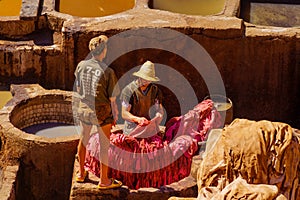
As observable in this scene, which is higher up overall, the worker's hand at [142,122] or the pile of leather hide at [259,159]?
the pile of leather hide at [259,159]

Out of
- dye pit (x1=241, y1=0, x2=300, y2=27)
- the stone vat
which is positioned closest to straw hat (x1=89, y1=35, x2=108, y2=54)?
the stone vat

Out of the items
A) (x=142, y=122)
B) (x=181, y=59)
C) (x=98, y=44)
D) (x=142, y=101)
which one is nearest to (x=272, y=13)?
(x=181, y=59)

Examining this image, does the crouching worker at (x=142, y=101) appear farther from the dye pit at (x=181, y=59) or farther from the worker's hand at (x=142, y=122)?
the dye pit at (x=181, y=59)

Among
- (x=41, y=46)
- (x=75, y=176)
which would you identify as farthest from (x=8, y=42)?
(x=75, y=176)

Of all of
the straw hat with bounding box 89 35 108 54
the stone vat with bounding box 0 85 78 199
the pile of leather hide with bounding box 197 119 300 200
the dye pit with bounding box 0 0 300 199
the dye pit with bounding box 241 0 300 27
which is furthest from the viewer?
A: the dye pit with bounding box 241 0 300 27

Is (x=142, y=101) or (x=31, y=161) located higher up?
(x=142, y=101)

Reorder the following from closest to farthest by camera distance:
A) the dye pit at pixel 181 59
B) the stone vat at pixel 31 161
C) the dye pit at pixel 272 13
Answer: the stone vat at pixel 31 161 → the dye pit at pixel 181 59 → the dye pit at pixel 272 13

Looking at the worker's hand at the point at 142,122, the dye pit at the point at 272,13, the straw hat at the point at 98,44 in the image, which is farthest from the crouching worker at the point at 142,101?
the dye pit at the point at 272,13

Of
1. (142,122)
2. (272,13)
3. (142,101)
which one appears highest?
(272,13)

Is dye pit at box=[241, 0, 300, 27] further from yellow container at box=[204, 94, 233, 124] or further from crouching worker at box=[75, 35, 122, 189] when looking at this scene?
crouching worker at box=[75, 35, 122, 189]

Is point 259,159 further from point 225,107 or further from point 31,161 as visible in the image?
point 225,107

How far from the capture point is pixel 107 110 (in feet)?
24.7

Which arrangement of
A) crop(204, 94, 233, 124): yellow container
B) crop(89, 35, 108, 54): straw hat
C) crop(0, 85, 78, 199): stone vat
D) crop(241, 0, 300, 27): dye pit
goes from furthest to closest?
crop(241, 0, 300, 27): dye pit
crop(204, 94, 233, 124): yellow container
crop(0, 85, 78, 199): stone vat
crop(89, 35, 108, 54): straw hat

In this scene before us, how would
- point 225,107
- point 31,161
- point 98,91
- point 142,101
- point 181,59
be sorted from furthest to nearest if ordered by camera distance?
Answer: 1. point 181,59
2. point 225,107
3. point 31,161
4. point 142,101
5. point 98,91
